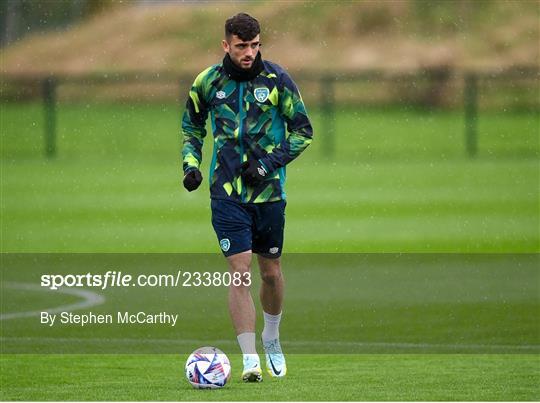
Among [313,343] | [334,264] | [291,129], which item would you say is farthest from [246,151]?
[334,264]

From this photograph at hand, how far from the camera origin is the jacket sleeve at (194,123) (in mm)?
9633

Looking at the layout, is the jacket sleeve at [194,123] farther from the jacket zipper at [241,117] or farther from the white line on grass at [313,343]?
the white line on grass at [313,343]

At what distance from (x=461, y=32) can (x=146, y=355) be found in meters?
46.5

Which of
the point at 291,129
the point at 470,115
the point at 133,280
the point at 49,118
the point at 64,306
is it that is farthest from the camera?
the point at 470,115

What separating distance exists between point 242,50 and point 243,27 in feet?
0.44

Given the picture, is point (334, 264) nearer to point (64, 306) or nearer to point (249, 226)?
point (64, 306)

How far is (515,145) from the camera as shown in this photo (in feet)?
125

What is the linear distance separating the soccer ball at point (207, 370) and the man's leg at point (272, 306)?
0.58 metres

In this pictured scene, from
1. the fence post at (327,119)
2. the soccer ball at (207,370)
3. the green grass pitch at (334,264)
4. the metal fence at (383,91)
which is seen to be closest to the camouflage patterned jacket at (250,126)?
the soccer ball at (207,370)

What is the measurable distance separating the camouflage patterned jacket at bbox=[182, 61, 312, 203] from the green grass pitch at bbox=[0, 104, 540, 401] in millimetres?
1108

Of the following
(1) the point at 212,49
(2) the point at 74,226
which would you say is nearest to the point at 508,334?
(2) the point at 74,226

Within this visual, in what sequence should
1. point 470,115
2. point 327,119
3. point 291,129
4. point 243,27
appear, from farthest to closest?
1. point 327,119
2. point 470,115
3. point 291,129
4. point 243,27

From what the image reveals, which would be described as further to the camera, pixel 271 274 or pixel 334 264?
pixel 334 264

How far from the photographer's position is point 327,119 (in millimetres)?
38500
